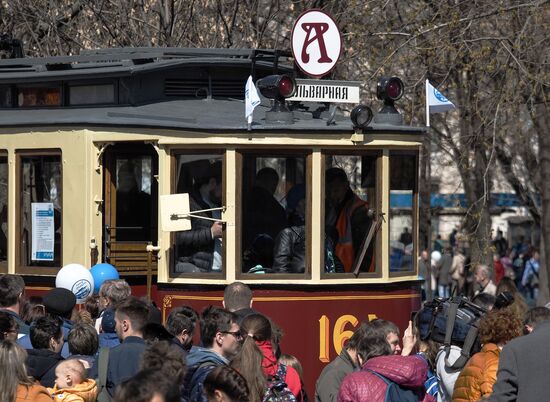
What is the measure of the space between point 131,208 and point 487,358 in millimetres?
4642

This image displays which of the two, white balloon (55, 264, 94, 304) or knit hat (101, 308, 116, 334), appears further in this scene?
white balloon (55, 264, 94, 304)

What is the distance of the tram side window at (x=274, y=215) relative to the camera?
10.2 m

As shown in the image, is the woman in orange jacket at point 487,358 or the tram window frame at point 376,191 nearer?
the woman in orange jacket at point 487,358

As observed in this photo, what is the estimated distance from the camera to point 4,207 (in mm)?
10992

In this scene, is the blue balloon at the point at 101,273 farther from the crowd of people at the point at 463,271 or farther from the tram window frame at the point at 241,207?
the crowd of people at the point at 463,271

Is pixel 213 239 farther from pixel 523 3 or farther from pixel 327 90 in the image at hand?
pixel 523 3

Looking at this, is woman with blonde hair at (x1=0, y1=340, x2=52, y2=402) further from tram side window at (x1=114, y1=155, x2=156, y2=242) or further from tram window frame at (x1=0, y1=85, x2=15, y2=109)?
tram window frame at (x1=0, y1=85, x2=15, y2=109)

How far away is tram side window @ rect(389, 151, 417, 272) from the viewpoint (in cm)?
1062

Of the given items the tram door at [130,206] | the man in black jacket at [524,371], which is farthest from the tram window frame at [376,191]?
the man in black jacket at [524,371]

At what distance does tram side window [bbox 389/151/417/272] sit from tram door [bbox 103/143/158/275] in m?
1.99

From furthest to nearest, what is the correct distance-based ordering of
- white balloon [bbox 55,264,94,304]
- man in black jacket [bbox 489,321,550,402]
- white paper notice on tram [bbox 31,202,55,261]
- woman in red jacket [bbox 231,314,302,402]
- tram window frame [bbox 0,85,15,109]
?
1. tram window frame [bbox 0,85,15,109]
2. white paper notice on tram [bbox 31,202,55,261]
3. white balloon [bbox 55,264,94,304]
4. woman in red jacket [bbox 231,314,302,402]
5. man in black jacket [bbox 489,321,550,402]

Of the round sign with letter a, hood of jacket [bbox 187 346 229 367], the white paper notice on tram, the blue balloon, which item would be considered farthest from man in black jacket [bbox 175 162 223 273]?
hood of jacket [bbox 187 346 229 367]

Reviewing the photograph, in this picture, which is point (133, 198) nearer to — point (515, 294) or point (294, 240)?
point (294, 240)

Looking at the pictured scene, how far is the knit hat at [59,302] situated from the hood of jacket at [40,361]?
38.7 inches
